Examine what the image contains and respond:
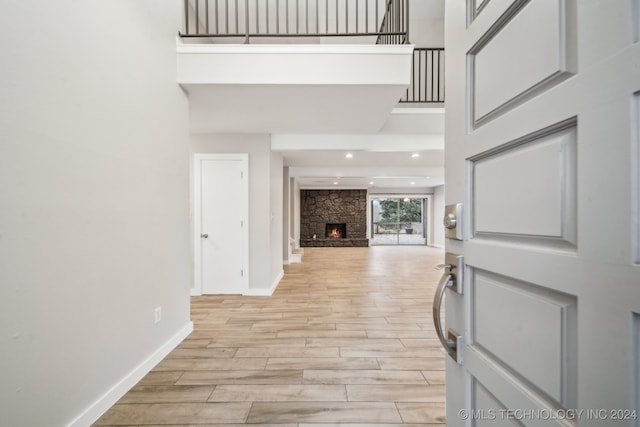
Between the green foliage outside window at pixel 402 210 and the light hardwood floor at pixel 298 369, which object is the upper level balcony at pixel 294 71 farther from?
the green foliage outside window at pixel 402 210

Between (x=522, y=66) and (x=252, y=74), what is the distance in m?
2.47

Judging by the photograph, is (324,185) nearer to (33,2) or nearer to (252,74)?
(252,74)

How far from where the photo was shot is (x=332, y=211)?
40.8 ft

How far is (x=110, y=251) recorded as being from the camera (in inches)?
72.6

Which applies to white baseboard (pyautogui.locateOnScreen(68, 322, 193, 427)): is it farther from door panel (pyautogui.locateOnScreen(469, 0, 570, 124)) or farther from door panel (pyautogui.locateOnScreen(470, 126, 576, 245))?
door panel (pyautogui.locateOnScreen(469, 0, 570, 124))

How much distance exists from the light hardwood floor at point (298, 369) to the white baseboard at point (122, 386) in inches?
1.6

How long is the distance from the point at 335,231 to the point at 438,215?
4.08 m

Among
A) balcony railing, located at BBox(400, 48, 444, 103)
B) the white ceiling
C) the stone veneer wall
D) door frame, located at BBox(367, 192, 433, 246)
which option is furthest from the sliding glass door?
balcony railing, located at BBox(400, 48, 444, 103)

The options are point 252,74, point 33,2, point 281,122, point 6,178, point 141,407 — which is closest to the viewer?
point 6,178

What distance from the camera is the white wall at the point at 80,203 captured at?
1.31 meters

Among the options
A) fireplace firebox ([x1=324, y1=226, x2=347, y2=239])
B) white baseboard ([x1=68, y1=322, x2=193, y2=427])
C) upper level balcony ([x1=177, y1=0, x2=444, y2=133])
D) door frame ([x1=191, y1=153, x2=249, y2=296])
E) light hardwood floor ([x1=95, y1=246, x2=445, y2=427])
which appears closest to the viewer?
white baseboard ([x1=68, y1=322, x2=193, y2=427])

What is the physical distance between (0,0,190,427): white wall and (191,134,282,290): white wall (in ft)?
5.94

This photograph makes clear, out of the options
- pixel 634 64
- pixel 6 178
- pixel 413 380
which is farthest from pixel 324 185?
pixel 634 64

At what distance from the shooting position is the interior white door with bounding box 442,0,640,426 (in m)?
0.42
